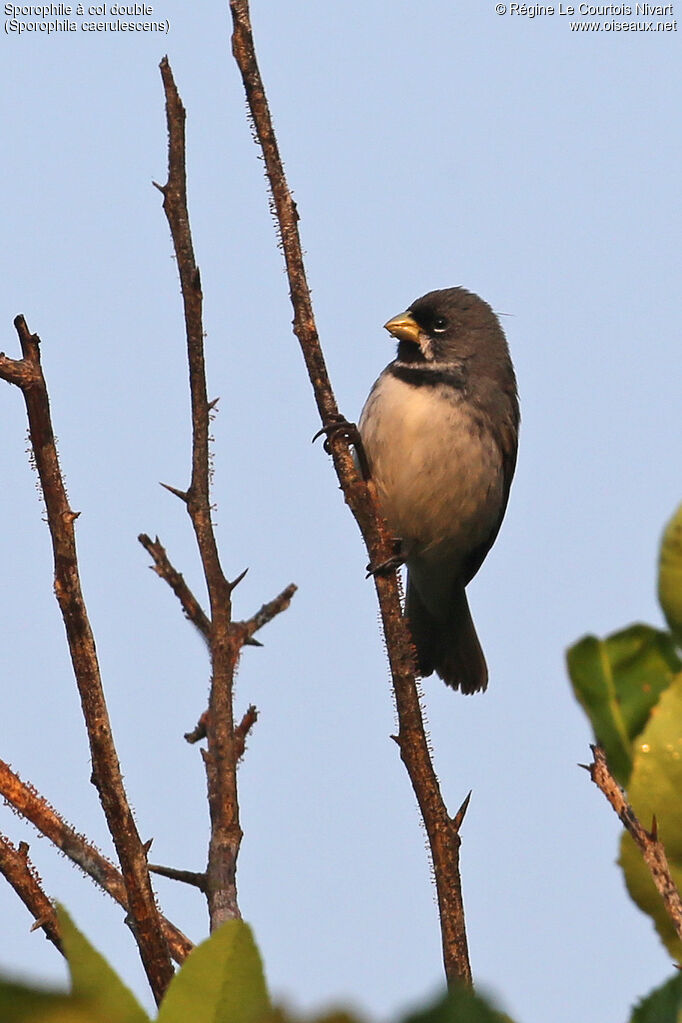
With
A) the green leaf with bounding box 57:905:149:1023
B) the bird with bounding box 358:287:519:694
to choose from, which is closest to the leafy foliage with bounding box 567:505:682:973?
the green leaf with bounding box 57:905:149:1023

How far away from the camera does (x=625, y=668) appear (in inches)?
70.8

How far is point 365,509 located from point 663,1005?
225 centimetres

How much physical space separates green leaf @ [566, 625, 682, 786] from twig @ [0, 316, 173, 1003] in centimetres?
87

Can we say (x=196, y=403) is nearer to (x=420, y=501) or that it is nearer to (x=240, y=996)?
(x=240, y=996)

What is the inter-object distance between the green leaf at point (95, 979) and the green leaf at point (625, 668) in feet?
2.71

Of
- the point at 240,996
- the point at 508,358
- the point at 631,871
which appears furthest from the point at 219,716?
the point at 508,358

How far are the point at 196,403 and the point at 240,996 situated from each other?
5.15ft

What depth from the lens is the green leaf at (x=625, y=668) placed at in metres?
1.80

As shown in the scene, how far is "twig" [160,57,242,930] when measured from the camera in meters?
2.35

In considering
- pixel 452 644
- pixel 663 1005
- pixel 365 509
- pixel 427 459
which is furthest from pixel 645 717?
pixel 452 644

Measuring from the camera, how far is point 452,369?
680 centimetres

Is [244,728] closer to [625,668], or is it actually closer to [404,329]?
[625,668]

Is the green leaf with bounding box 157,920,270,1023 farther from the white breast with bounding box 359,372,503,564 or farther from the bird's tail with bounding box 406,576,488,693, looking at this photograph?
the bird's tail with bounding box 406,576,488,693

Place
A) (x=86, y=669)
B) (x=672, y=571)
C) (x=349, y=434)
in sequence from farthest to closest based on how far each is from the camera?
(x=349, y=434), (x=86, y=669), (x=672, y=571)
